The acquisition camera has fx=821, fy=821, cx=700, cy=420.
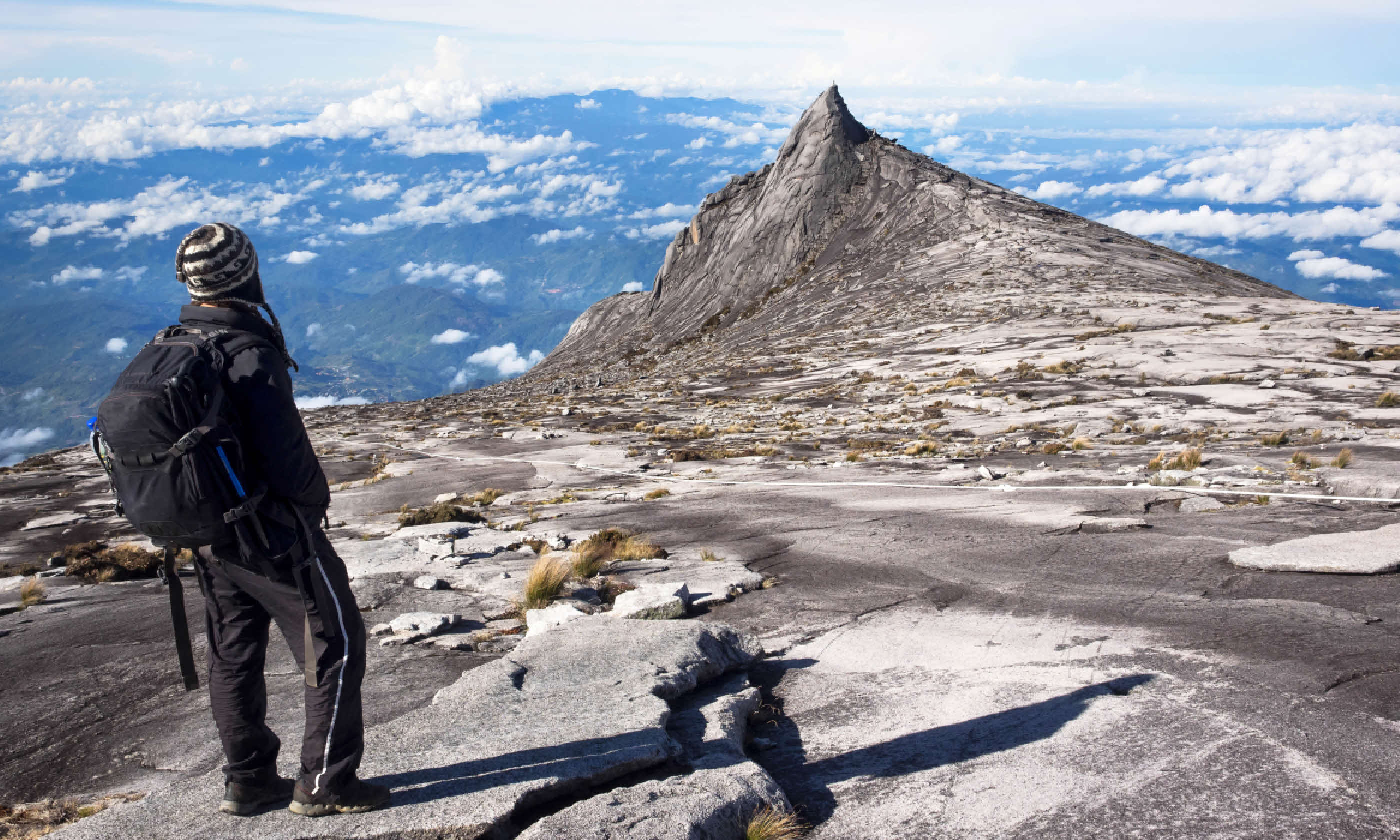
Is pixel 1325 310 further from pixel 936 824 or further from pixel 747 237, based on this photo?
pixel 747 237

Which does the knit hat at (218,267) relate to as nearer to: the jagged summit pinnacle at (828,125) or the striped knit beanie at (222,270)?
the striped knit beanie at (222,270)

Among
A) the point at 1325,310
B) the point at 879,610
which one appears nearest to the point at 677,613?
the point at 879,610

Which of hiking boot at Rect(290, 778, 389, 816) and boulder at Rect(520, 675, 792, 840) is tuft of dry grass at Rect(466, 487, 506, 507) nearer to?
boulder at Rect(520, 675, 792, 840)

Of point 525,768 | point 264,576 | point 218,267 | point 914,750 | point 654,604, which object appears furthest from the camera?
point 654,604

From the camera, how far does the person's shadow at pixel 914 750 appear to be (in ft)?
17.3

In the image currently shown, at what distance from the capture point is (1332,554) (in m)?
8.68

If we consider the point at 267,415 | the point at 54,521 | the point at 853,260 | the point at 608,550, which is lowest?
the point at 54,521

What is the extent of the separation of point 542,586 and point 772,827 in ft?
15.9

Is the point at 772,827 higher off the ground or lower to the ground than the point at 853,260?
higher

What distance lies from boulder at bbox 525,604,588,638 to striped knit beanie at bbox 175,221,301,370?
4250mm

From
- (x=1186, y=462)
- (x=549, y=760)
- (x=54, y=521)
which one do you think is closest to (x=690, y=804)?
(x=549, y=760)

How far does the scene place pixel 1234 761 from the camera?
508cm

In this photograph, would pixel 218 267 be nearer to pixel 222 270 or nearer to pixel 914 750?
pixel 222 270

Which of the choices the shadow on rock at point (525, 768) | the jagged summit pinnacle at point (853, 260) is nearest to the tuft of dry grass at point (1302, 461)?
the shadow on rock at point (525, 768)
